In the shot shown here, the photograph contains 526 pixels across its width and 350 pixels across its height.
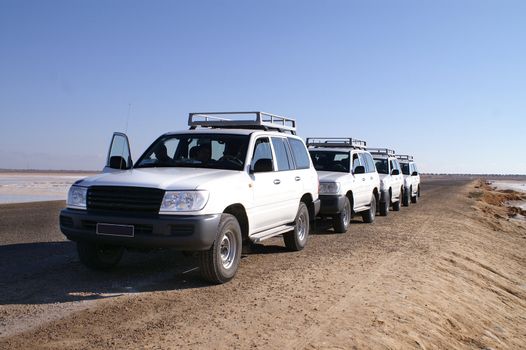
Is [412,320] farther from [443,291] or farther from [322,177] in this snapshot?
[322,177]

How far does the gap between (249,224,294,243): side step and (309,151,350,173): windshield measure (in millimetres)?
5001

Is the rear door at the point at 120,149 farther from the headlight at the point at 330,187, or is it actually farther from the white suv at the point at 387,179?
the white suv at the point at 387,179

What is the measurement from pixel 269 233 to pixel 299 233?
5.30 ft

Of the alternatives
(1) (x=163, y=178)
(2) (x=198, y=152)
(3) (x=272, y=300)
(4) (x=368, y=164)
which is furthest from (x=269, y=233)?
(4) (x=368, y=164)

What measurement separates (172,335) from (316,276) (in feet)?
10.2

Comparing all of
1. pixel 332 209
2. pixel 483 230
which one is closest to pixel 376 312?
pixel 332 209

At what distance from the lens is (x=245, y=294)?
Answer: 629 cm

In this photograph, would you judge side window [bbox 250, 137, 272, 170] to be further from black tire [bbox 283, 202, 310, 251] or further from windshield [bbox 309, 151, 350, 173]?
windshield [bbox 309, 151, 350, 173]

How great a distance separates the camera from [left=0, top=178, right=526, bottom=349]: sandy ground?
15.9 ft

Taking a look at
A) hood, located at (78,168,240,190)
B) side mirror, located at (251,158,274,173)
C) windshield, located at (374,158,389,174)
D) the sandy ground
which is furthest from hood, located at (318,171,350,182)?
windshield, located at (374,158,389,174)

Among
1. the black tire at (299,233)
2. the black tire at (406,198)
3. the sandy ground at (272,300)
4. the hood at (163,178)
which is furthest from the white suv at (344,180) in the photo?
the black tire at (406,198)

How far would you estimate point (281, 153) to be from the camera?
875 centimetres

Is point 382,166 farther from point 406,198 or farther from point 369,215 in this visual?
point 369,215

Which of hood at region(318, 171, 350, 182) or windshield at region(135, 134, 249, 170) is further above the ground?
windshield at region(135, 134, 249, 170)
